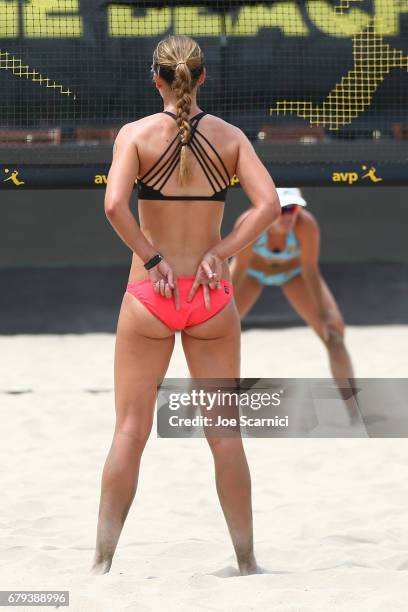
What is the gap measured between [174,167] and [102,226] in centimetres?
813

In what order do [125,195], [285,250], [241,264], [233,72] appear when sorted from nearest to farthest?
1. [125,195]
2. [233,72]
3. [241,264]
4. [285,250]

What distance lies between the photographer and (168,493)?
506cm

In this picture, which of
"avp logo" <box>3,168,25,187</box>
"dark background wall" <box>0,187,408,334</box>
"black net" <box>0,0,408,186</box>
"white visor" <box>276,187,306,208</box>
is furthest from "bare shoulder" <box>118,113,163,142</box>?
"dark background wall" <box>0,187,408,334</box>

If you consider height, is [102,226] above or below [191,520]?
below

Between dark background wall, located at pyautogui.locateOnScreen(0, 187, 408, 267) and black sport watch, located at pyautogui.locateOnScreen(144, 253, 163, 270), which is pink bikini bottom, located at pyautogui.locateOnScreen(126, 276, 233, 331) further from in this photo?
dark background wall, located at pyautogui.locateOnScreen(0, 187, 408, 267)

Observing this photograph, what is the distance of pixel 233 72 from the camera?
17.6 feet

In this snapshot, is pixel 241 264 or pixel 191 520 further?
pixel 241 264

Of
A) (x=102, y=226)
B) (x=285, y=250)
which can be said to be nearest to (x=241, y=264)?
(x=285, y=250)

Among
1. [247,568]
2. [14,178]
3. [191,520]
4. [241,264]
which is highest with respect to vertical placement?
[14,178]

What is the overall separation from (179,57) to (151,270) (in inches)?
28.7

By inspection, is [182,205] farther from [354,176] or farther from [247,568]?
[354,176]

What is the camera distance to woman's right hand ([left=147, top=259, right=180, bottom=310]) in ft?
11.6

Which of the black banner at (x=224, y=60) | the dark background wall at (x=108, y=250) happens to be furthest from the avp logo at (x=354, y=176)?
the dark background wall at (x=108, y=250)

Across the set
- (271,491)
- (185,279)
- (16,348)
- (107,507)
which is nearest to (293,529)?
(271,491)
